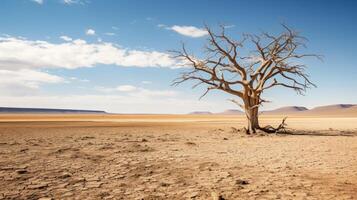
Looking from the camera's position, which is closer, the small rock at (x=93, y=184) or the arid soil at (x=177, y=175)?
the arid soil at (x=177, y=175)

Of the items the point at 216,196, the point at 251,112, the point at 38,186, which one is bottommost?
the point at 38,186

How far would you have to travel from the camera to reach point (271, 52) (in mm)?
24031

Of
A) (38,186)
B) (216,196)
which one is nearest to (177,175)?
(216,196)

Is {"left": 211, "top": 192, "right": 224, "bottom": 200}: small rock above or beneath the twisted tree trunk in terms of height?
beneath

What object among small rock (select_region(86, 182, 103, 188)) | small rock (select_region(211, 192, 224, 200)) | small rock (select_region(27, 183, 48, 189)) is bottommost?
small rock (select_region(27, 183, 48, 189))

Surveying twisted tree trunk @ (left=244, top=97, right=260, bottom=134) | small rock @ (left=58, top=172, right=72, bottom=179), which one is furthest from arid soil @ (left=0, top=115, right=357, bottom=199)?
twisted tree trunk @ (left=244, top=97, right=260, bottom=134)

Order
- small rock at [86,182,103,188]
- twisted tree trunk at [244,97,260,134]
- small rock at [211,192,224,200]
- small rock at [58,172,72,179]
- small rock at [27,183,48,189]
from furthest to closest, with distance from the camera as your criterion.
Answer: twisted tree trunk at [244,97,260,134] → small rock at [58,172,72,179] → small rock at [86,182,103,188] → small rock at [27,183,48,189] → small rock at [211,192,224,200]

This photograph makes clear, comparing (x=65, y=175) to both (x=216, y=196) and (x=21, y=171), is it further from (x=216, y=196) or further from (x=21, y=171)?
(x=216, y=196)

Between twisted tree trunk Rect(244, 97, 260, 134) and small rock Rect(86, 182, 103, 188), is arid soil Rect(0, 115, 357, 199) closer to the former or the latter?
small rock Rect(86, 182, 103, 188)

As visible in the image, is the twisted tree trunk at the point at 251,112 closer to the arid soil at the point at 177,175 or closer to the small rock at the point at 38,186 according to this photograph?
the arid soil at the point at 177,175

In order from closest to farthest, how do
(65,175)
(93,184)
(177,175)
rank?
(93,184) < (65,175) < (177,175)

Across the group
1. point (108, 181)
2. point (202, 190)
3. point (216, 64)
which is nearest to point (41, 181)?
point (108, 181)

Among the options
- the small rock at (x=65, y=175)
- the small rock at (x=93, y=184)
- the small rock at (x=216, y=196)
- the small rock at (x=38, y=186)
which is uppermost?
the small rock at (x=216, y=196)

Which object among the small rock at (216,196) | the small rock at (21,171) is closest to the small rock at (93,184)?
the small rock at (21,171)
